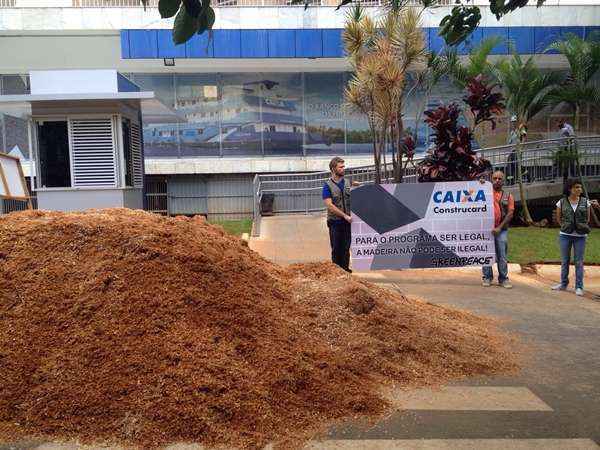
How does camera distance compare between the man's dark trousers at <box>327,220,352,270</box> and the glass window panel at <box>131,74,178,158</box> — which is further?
the glass window panel at <box>131,74,178,158</box>

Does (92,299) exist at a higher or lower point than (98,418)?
higher

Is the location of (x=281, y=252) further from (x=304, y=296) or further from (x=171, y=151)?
(x=171, y=151)

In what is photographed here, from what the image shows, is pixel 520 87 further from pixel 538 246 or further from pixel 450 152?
pixel 450 152

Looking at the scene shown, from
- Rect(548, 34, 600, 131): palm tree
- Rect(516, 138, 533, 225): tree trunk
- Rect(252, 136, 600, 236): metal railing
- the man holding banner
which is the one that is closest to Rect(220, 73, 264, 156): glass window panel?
Rect(252, 136, 600, 236): metal railing

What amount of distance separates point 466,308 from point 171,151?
1464 cm

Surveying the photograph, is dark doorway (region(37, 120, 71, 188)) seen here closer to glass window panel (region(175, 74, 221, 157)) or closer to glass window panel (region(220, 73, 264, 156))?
glass window panel (region(175, 74, 221, 157))

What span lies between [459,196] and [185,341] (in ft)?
20.7

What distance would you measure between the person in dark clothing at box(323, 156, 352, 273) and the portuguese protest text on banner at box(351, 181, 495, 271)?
38.7 inches

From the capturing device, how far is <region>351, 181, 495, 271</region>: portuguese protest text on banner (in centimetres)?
933

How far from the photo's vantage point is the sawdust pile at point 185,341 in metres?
3.84

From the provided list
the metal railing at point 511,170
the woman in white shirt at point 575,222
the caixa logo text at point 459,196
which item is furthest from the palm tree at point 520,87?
the woman in white shirt at point 575,222

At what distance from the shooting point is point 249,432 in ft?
12.2

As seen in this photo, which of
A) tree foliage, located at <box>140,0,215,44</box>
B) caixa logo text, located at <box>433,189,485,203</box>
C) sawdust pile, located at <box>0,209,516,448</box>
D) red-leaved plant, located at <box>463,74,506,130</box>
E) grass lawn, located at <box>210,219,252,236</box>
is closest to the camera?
tree foliage, located at <box>140,0,215,44</box>

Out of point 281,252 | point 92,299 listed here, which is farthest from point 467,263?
point 92,299
